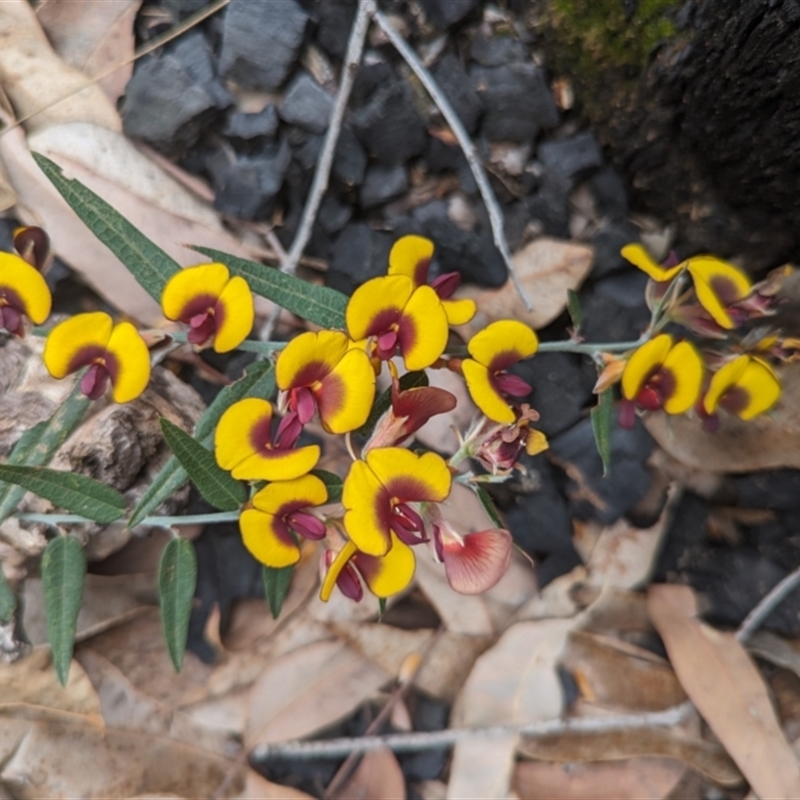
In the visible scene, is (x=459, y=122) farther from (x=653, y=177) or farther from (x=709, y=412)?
(x=709, y=412)

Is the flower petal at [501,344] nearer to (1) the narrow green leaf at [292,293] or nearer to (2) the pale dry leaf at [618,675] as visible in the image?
(1) the narrow green leaf at [292,293]

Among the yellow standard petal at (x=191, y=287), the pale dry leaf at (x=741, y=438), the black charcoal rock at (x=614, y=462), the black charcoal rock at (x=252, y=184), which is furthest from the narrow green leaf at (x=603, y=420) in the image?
the black charcoal rock at (x=252, y=184)

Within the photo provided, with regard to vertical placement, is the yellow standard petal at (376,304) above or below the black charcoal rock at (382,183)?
above

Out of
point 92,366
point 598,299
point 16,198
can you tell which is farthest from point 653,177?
point 16,198

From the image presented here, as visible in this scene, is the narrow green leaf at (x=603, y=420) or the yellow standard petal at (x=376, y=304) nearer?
the yellow standard petal at (x=376, y=304)

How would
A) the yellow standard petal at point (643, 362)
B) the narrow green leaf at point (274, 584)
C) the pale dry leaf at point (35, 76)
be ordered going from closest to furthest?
the yellow standard petal at point (643, 362) < the narrow green leaf at point (274, 584) < the pale dry leaf at point (35, 76)

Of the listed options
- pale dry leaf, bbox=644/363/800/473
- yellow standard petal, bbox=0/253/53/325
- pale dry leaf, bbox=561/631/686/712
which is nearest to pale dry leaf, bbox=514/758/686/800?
pale dry leaf, bbox=561/631/686/712

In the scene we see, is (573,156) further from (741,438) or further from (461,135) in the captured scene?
(741,438)
